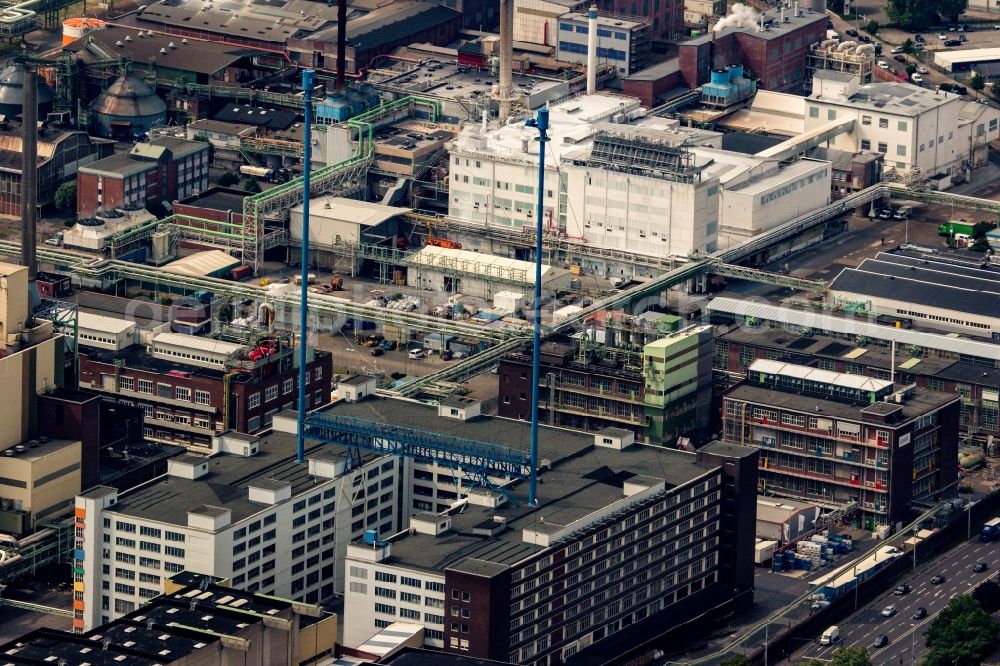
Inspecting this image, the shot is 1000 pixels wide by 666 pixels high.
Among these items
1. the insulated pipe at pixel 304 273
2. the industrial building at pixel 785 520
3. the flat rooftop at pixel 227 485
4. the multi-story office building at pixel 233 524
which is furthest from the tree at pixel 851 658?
the insulated pipe at pixel 304 273

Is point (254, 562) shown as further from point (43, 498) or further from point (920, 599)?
point (920, 599)

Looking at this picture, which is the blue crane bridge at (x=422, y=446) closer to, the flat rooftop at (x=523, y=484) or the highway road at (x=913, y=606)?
the flat rooftop at (x=523, y=484)

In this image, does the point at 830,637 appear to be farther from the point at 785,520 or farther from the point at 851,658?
the point at 785,520

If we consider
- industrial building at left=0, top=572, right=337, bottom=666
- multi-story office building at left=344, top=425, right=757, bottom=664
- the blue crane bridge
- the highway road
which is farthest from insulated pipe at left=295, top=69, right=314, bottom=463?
the highway road

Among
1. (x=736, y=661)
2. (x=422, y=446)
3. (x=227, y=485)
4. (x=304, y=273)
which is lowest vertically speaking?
(x=736, y=661)

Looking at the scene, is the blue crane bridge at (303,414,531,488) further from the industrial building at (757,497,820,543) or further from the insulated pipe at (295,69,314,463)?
the industrial building at (757,497,820,543)

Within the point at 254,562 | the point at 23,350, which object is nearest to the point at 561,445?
the point at 254,562

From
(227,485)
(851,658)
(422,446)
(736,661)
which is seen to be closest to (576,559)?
(736,661)
